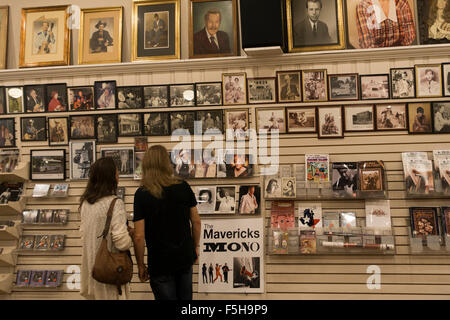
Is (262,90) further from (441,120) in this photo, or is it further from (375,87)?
(441,120)

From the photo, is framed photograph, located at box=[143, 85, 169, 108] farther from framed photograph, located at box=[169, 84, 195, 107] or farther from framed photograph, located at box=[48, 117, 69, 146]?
framed photograph, located at box=[48, 117, 69, 146]

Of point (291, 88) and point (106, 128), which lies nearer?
point (291, 88)

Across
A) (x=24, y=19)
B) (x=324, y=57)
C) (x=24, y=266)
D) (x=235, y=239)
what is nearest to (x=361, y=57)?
(x=324, y=57)

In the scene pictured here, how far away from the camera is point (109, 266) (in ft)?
9.91

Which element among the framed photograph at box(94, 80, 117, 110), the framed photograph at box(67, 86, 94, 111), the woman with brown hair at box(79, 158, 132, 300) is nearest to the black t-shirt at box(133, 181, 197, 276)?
the woman with brown hair at box(79, 158, 132, 300)

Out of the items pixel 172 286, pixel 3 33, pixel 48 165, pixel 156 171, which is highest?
pixel 3 33

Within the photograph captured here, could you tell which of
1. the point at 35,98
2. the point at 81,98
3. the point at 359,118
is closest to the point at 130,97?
the point at 81,98

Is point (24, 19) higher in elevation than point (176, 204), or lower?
higher

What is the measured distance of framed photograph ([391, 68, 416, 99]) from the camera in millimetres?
4289

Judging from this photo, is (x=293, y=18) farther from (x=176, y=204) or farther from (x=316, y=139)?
(x=176, y=204)

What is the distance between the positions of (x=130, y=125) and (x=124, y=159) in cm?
35

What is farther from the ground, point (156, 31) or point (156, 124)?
point (156, 31)
